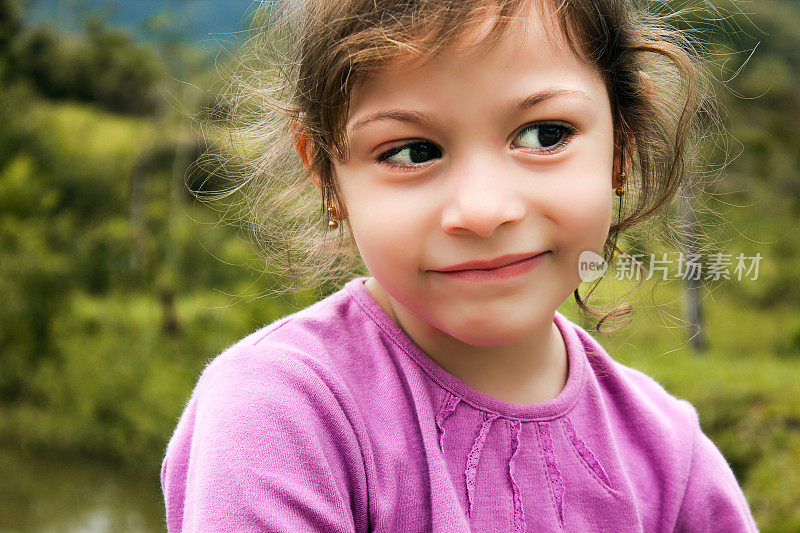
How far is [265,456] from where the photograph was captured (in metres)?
0.87

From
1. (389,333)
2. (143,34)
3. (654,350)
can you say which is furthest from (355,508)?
(143,34)

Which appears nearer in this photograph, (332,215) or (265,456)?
(265,456)

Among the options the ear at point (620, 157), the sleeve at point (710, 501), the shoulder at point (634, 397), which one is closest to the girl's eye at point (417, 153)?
the ear at point (620, 157)

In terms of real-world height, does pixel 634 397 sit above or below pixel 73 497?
above

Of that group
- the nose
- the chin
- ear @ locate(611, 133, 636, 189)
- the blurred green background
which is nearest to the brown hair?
ear @ locate(611, 133, 636, 189)

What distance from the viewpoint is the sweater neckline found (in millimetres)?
1067

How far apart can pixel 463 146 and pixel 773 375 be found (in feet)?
8.86

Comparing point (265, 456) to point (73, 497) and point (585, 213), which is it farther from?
point (73, 497)

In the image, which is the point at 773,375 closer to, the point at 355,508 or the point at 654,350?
the point at 654,350

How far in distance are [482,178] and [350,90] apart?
21 centimetres

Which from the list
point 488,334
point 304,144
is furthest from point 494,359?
point 304,144

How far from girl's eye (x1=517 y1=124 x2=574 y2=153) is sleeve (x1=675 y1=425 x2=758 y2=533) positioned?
0.53 meters

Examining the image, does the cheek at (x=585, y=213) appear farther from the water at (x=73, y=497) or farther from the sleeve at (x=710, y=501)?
the water at (x=73, y=497)

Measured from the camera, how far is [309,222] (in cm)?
143
